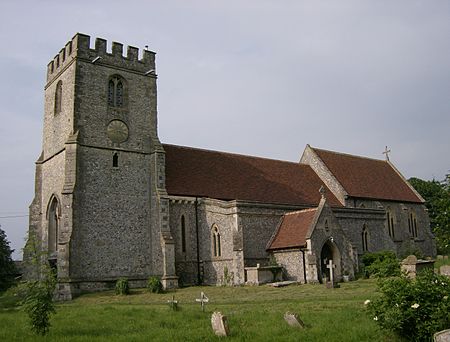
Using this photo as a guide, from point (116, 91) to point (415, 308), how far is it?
2518 centimetres

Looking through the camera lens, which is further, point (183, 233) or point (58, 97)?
point (58, 97)

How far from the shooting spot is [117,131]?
30.7 m

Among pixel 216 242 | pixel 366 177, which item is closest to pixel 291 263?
pixel 216 242

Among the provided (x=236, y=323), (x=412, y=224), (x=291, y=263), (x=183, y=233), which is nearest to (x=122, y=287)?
(x=183, y=233)

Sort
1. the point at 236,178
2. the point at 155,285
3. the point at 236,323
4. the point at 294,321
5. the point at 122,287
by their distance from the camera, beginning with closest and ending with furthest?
1. the point at 294,321
2. the point at 236,323
3. the point at 122,287
4. the point at 155,285
5. the point at 236,178

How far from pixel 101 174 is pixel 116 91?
583cm

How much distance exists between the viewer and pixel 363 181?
42.2 m

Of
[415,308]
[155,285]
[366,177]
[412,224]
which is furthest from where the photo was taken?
[412,224]

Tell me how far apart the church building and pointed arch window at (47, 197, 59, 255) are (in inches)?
2.6

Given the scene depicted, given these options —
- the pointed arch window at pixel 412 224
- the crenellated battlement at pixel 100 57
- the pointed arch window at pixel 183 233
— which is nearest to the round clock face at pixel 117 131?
the crenellated battlement at pixel 100 57

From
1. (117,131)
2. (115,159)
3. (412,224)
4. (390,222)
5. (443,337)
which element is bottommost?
(443,337)

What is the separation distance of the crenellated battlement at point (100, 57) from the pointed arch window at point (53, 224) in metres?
8.75

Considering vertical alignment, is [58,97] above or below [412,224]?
above

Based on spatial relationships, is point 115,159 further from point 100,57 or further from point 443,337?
point 443,337
